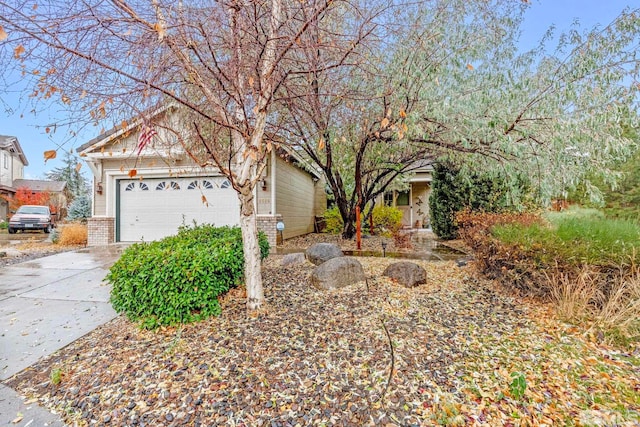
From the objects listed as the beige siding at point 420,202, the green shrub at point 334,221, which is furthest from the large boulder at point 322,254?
the beige siding at point 420,202

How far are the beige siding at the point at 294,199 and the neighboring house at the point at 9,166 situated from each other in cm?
2240

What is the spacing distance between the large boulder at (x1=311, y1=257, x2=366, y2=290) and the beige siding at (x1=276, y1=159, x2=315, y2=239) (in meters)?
5.77

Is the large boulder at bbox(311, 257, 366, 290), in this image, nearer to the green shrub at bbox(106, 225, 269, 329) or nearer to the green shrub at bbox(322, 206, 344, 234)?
the green shrub at bbox(106, 225, 269, 329)

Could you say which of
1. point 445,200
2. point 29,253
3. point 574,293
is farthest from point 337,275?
point 29,253

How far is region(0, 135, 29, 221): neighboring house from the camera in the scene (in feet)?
73.3

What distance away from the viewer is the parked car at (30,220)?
1531 centimetres

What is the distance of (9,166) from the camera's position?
24.9 metres

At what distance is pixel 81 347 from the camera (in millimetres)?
3188

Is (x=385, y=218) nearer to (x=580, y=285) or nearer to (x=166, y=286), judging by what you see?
(x=580, y=285)

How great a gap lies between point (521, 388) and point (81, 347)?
13.4 ft

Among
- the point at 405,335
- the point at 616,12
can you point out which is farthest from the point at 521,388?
the point at 616,12

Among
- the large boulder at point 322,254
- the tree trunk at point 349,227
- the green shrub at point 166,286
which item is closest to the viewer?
the green shrub at point 166,286

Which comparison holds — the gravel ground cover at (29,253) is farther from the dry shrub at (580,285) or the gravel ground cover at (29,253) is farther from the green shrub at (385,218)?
the green shrub at (385,218)

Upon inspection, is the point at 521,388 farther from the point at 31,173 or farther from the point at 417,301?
the point at 31,173
